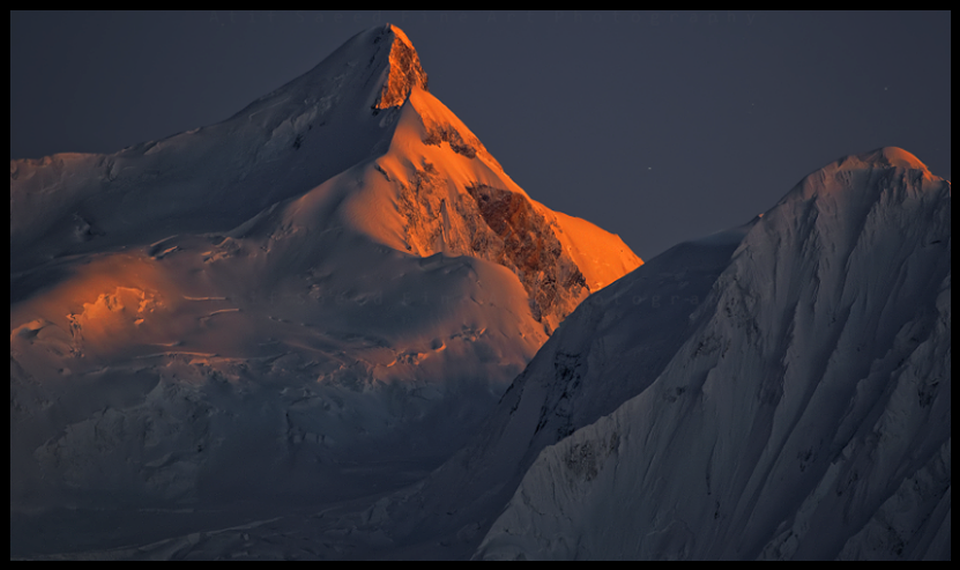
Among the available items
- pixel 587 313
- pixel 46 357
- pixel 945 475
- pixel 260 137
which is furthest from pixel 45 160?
pixel 945 475

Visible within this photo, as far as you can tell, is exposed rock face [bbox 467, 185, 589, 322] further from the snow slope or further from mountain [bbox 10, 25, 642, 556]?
the snow slope

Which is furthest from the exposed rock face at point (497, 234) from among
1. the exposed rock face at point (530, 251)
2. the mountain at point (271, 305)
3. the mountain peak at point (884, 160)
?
the mountain peak at point (884, 160)

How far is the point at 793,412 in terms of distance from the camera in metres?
19.9

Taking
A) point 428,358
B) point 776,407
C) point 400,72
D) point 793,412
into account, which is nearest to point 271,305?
point 428,358

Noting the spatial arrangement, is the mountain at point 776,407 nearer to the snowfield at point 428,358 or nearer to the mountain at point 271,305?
the snowfield at point 428,358

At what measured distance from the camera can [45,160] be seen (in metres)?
55.7

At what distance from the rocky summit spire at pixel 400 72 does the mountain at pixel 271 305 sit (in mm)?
178

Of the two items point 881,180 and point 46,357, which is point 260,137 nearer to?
point 46,357

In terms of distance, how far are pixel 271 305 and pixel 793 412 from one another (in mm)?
28974

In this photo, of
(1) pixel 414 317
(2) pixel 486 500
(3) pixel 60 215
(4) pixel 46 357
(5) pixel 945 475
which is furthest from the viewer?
(3) pixel 60 215

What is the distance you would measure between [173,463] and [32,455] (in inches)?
177

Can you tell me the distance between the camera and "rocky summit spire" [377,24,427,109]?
60.2 m

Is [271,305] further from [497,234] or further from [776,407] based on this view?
[776,407]

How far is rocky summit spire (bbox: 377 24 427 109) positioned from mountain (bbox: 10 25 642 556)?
0.58 ft
